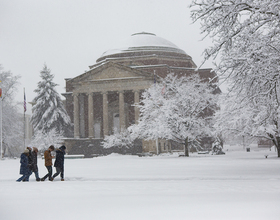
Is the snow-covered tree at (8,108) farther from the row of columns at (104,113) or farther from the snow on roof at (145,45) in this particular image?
the snow on roof at (145,45)

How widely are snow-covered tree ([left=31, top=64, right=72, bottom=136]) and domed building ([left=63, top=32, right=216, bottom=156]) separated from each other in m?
2.34

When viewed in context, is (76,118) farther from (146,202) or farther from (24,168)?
(146,202)

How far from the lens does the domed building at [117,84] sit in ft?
184

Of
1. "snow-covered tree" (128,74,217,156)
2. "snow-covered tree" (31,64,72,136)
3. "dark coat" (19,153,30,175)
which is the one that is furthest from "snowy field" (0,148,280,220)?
"snow-covered tree" (31,64,72,136)

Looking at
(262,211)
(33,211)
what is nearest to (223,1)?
(262,211)

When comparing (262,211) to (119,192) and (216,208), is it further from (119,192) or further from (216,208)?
(119,192)

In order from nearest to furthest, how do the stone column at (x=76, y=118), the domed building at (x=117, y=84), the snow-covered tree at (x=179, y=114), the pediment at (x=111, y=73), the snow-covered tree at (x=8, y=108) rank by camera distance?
the snow-covered tree at (x=179, y=114), the snow-covered tree at (x=8, y=108), the domed building at (x=117, y=84), the pediment at (x=111, y=73), the stone column at (x=76, y=118)

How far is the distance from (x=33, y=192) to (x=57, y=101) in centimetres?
5005

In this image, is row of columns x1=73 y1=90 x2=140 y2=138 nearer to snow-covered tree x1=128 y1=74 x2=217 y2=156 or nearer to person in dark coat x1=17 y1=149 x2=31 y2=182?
snow-covered tree x1=128 y1=74 x2=217 y2=156

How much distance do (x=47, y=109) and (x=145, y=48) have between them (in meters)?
19.2

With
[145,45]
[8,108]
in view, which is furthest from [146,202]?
[145,45]

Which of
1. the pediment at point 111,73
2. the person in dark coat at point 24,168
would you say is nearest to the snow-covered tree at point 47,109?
the pediment at point 111,73

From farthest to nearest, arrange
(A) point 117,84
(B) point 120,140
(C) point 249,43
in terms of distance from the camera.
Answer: (A) point 117,84 → (B) point 120,140 → (C) point 249,43

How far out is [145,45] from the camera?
6638 cm
